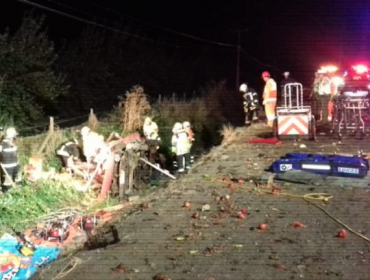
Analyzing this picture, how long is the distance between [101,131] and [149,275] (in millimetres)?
6895

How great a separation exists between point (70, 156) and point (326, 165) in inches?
146

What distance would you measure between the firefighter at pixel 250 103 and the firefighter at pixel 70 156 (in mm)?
3445

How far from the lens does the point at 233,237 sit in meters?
4.45

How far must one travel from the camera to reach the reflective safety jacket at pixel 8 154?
739 centimetres

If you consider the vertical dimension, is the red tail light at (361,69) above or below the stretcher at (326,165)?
above

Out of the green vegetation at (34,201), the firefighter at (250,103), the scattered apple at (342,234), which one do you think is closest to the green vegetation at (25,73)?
the firefighter at (250,103)

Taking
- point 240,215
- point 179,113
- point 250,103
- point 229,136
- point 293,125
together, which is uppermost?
point 250,103

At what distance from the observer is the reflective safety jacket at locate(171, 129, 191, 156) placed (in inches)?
328

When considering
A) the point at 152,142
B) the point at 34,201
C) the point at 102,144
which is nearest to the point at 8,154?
the point at 34,201

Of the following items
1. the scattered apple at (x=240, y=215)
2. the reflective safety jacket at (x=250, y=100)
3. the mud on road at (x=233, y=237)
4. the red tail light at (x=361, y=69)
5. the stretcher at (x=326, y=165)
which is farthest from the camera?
the red tail light at (x=361, y=69)

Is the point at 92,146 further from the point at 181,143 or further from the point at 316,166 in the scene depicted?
the point at 316,166

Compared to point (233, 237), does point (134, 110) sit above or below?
above

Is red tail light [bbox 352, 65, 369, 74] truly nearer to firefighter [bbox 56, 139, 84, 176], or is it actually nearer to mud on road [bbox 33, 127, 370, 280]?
mud on road [bbox 33, 127, 370, 280]

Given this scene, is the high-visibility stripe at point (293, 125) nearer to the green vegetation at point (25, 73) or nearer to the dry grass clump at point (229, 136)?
the dry grass clump at point (229, 136)
